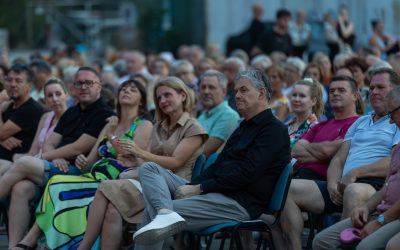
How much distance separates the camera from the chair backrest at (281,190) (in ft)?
25.0

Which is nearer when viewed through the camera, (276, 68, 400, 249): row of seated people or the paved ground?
(276, 68, 400, 249): row of seated people

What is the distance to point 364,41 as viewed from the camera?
20562 millimetres

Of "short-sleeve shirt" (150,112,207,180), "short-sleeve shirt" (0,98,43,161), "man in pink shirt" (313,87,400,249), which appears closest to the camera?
"man in pink shirt" (313,87,400,249)

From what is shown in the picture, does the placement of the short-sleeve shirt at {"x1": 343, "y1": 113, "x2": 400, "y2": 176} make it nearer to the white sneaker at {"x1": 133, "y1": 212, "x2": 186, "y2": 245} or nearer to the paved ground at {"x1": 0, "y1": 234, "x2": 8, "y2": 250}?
the white sneaker at {"x1": 133, "y1": 212, "x2": 186, "y2": 245}

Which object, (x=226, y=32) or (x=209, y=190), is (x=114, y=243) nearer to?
(x=209, y=190)

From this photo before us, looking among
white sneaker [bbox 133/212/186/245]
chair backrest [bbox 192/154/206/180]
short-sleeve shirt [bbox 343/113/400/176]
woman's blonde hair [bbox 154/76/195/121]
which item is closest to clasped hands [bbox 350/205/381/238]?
short-sleeve shirt [bbox 343/113/400/176]

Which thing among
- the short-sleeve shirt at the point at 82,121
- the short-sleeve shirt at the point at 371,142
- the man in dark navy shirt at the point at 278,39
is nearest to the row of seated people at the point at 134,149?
the short-sleeve shirt at the point at 82,121

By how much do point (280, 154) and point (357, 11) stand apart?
1438cm

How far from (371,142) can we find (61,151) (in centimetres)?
314

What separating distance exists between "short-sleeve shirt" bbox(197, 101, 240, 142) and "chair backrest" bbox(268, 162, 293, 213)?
2551 mm

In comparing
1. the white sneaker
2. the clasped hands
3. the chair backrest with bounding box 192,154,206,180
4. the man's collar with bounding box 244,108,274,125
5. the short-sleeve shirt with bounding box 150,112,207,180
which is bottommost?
the white sneaker

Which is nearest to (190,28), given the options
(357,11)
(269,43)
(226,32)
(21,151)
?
(226,32)

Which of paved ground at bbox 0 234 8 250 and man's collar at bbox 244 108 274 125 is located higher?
man's collar at bbox 244 108 274 125

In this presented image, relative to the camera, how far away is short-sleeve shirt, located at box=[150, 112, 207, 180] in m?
8.78
